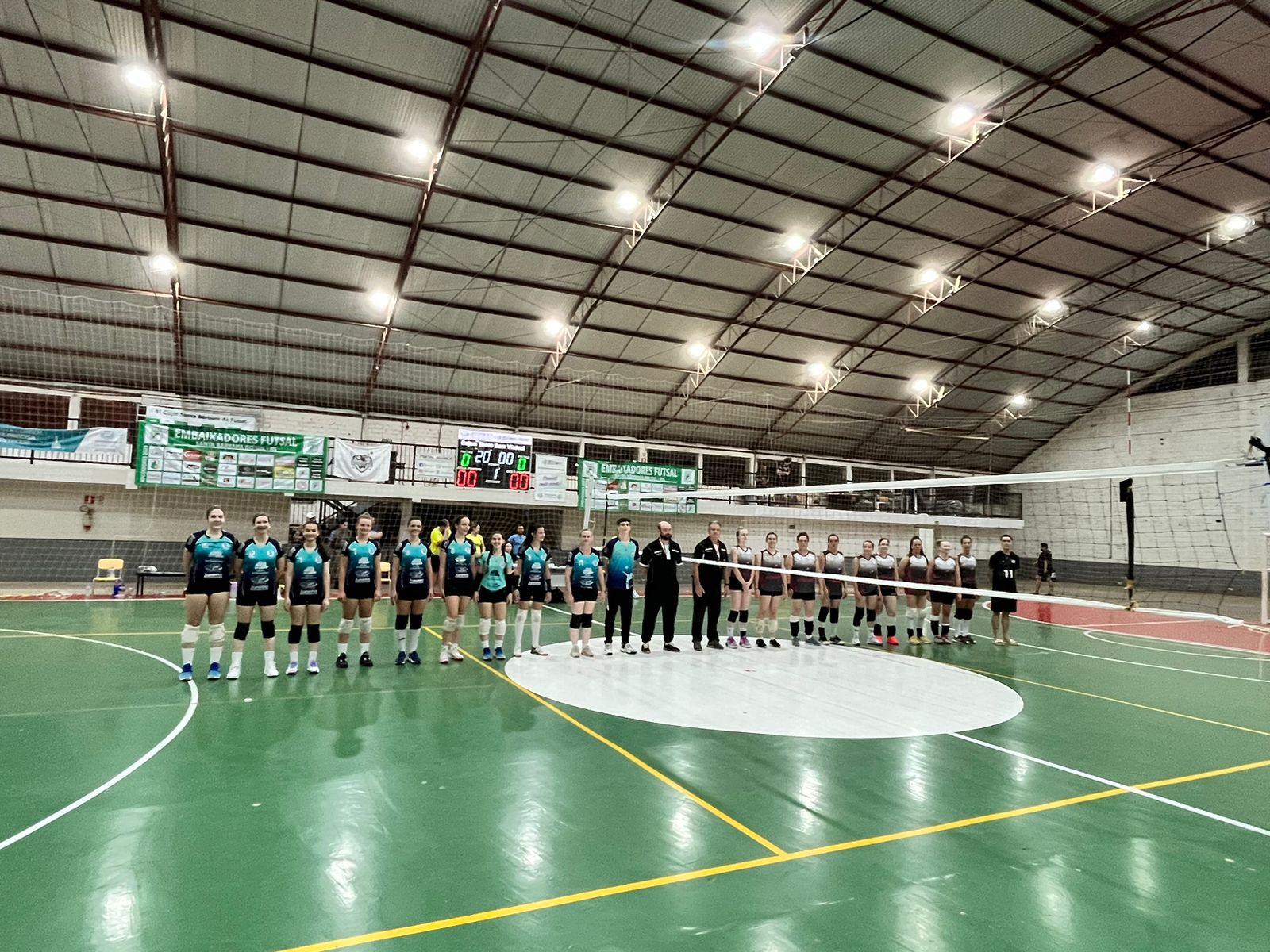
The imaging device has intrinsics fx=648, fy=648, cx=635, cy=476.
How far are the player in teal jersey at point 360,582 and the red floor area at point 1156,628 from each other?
1228cm

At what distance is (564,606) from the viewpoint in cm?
1595

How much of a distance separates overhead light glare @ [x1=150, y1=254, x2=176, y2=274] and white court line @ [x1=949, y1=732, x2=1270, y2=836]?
66.7 ft

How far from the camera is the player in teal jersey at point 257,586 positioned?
23.7 feet

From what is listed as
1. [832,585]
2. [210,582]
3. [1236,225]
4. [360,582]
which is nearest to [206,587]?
[210,582]

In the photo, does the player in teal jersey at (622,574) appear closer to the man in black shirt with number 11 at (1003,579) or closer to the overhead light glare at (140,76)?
the man in black shirt with number 11 at (1003,579)

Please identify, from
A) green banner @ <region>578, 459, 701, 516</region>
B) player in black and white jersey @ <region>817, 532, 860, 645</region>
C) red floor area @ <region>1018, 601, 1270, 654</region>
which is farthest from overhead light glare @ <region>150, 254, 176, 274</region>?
red floor area @ <region>1018, 601, 1270, 654</region>

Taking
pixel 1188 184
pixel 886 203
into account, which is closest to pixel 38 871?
pixel 886 203

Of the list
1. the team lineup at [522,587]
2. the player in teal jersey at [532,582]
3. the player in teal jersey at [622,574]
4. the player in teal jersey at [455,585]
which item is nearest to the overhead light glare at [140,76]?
the team lineup at [522,587]

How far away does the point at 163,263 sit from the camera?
55.7ft

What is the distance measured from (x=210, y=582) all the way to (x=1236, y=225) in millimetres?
27694

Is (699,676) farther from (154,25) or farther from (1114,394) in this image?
(1114,394)

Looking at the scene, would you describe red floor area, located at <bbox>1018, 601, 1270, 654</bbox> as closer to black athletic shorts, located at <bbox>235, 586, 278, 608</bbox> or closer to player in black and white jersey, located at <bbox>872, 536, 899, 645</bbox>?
player in black and white jersey, located at <bbox>872, 536, 899, 645</bbox>

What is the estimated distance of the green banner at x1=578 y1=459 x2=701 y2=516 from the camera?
20.4 meters

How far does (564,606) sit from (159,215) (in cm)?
1397
